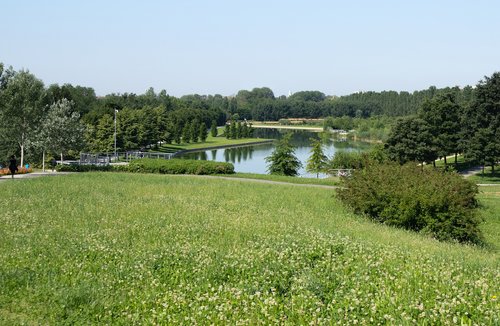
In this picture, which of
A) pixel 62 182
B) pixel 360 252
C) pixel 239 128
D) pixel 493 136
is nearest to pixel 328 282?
pixel 360 252

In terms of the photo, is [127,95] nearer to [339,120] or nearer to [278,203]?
[339,120]

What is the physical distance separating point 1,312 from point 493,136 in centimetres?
4487

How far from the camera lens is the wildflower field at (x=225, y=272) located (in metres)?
8.05

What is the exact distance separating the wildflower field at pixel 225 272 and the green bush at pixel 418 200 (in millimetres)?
1403

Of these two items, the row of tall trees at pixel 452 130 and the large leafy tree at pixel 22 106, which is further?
the row of tall trees at pixel 452 130

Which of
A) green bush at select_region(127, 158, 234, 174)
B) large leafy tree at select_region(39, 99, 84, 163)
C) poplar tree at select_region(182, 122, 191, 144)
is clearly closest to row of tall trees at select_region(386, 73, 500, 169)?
green bush at select_region(127, 158, 234, 174)

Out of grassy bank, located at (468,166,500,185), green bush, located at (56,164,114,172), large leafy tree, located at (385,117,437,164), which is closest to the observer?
green bush, located at (56,164,114,172)

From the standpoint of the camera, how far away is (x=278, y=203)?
21.1 m

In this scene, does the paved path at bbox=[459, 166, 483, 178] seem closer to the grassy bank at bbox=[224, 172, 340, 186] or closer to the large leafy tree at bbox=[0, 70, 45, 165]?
the grassy bank at bbox=[224, 172, 340, 186]

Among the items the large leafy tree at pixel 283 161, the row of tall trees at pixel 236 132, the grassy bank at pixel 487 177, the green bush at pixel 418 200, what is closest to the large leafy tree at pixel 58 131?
the large leafy tree at pixel 283 161

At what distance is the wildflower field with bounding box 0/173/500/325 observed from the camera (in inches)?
317

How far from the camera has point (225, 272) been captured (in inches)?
399

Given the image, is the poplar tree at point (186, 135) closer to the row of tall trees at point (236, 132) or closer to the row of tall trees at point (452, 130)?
the row of tall trees at point (236, 132)

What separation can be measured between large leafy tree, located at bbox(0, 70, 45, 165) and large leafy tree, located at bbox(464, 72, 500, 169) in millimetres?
37751
